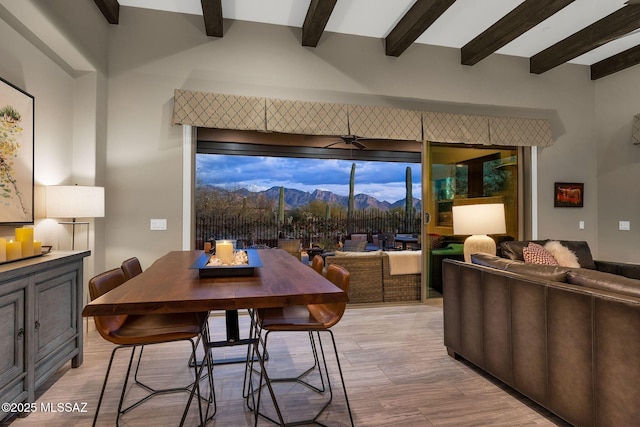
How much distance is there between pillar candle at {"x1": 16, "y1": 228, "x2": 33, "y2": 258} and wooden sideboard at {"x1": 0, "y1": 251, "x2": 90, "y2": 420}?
77 millimetres

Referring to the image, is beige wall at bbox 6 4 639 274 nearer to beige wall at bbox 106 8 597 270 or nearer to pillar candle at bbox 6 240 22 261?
beige wall at bbox 106 8 597 270

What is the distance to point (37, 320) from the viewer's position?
205 cm

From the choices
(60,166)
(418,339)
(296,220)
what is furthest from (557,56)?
(60,166)

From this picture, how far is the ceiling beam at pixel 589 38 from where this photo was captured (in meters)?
3.63

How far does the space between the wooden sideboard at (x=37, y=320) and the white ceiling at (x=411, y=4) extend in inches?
114

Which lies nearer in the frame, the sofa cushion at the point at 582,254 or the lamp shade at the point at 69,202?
the lamp shade at the point at 69,202

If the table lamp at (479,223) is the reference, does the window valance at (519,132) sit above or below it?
above

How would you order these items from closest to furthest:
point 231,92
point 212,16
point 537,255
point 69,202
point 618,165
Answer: point 69,202 → point 537,255 → point 212,16 → point 231,92 → point 618,165

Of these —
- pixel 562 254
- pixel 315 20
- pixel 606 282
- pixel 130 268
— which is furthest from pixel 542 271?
pixel 315 20

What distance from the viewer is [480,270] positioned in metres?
2.41

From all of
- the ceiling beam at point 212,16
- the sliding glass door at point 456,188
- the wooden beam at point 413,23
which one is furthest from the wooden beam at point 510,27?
the ceiling beam at point 212,16

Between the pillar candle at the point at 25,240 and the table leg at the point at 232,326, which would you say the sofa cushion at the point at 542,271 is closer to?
the table leg at the point at 232,326

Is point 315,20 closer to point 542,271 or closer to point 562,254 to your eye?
point 542,271

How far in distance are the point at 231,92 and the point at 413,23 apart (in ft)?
6.91
